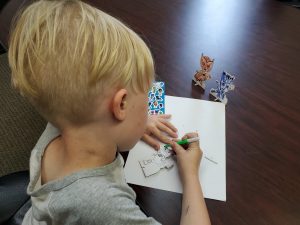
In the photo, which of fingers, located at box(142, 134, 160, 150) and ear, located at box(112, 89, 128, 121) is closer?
ear, located at box(112, 89, 128, 121)

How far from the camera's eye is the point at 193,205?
2.10 ft

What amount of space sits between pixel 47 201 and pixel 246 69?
74 centimetres

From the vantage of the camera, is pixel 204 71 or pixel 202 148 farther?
pixel 204 71

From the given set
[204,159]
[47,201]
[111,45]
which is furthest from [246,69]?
[47,201]

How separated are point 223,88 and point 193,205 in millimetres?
384

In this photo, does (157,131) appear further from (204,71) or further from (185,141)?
(204,71)

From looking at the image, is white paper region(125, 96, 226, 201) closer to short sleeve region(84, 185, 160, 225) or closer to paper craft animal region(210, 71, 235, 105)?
paper craft animal region(210, 71, 235, 105)

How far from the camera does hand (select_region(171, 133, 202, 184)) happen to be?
0.70 m

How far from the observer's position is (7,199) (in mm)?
734

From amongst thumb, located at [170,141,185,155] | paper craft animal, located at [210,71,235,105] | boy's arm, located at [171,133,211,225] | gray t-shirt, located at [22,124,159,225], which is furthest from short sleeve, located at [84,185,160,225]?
paper craft animal, located at [210,71,235,105]

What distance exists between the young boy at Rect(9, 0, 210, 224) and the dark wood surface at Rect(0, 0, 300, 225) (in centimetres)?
12

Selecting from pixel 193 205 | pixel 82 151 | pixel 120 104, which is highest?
pixel 120 104

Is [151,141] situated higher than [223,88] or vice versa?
[223,88]

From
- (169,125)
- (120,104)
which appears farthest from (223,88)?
(120,104)
